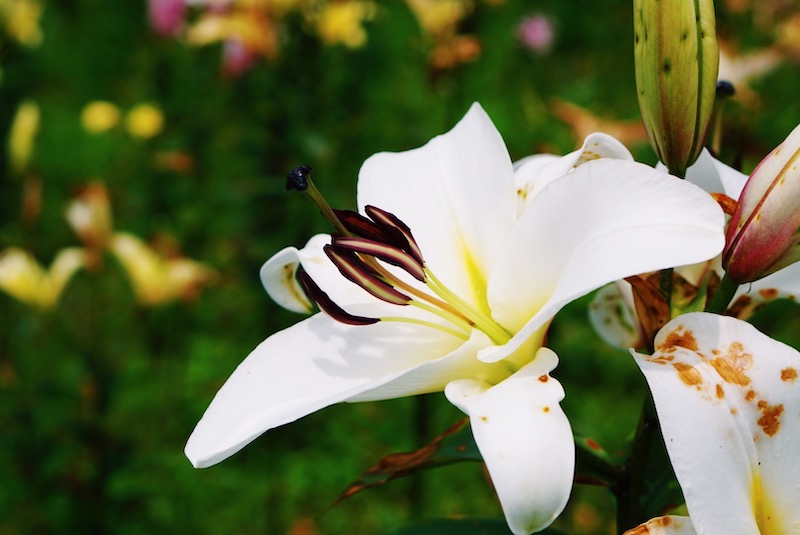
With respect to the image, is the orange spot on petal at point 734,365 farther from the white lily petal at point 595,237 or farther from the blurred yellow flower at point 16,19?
the blurred yellow flower at point 16,19

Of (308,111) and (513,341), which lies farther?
(308,111)

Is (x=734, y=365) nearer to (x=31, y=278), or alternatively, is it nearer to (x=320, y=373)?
(x=320, y=373)

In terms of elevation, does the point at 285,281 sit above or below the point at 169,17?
below

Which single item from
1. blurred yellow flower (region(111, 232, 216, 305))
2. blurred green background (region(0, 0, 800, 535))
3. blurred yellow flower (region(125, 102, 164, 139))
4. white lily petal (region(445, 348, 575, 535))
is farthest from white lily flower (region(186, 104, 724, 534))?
blurred yellow flower (region(125, 102, 164, 139))

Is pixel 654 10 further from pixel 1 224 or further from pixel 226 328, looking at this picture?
pixel 226 328

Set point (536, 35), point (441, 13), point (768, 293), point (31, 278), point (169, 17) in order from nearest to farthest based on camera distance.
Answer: point (768, 293) → point (31, 278) → point (441, 13) → point (169, 17) → point (536, 35)

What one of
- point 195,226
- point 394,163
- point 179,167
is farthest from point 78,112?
point 394,163

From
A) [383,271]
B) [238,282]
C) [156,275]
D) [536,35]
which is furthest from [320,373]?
[536,35]
